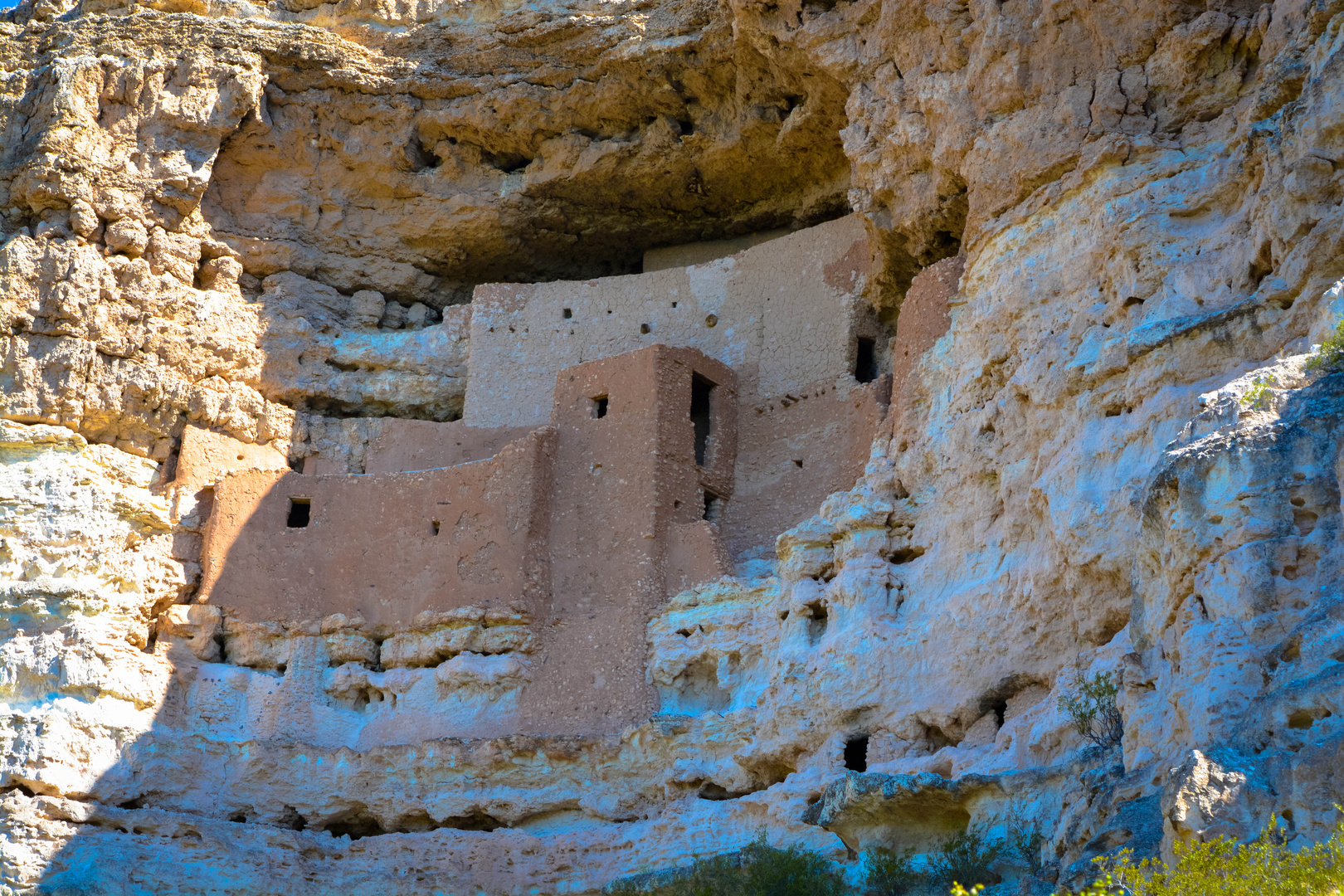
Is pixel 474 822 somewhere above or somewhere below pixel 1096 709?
above

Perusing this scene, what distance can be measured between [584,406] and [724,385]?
1.82m

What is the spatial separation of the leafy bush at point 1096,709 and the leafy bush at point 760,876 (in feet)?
9.27

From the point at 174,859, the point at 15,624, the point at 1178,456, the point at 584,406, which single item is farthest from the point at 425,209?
the point at 1178,456

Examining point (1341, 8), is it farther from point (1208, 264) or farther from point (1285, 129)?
point (1208, 264)

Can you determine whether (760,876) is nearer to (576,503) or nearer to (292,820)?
(576,503)

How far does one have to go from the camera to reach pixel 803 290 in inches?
866

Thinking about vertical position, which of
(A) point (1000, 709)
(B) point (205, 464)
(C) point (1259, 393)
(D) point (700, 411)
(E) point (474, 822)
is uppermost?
(D) point (700, 411)

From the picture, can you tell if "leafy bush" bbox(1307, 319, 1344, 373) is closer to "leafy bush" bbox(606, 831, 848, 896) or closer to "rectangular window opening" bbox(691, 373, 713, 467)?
"leafy bush" bbox(606, 831, 848, 896)

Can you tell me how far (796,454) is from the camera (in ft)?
A: 68.5

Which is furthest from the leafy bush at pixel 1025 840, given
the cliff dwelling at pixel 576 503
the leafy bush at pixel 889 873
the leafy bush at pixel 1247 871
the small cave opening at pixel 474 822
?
the small cave opening at pixel 474 822

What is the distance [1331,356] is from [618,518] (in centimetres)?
1124

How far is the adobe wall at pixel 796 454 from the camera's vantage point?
20188 mm

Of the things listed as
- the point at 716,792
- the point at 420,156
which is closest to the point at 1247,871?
the point at 716,792

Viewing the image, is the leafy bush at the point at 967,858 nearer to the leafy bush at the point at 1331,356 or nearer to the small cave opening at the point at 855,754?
the small cave opening at the point at 855,754
